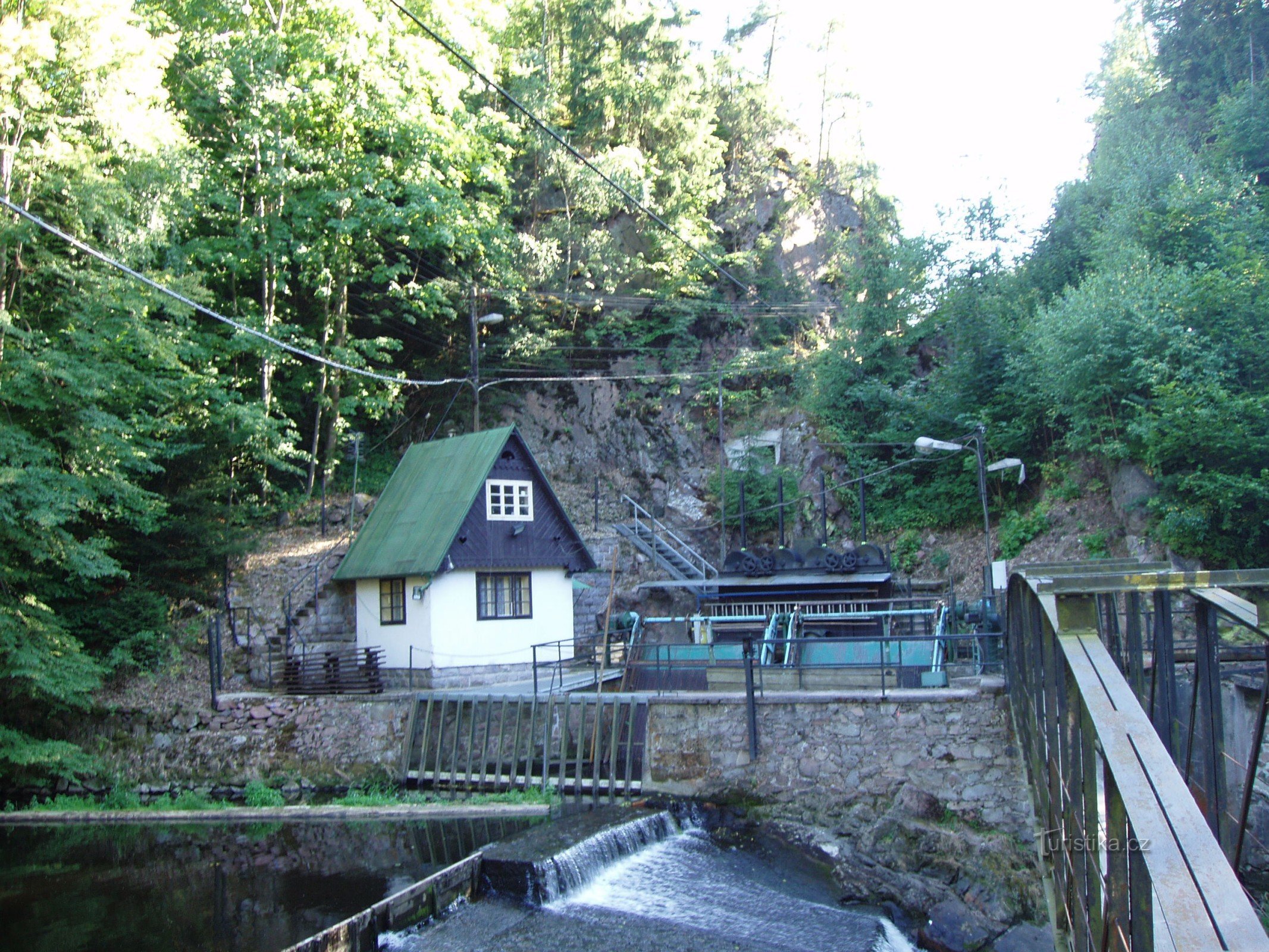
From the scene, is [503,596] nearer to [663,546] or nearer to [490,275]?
[663,546]

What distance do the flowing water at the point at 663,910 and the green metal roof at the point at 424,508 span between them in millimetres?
9360

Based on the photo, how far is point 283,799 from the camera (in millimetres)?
17156

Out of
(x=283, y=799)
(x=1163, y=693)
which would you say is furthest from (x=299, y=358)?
(x=1163, y=693)

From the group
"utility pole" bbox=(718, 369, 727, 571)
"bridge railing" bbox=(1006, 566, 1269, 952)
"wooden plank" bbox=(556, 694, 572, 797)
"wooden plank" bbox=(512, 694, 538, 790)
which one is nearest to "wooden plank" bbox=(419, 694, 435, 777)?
"wooden plank" bbox=(512, 694, 538, 790)

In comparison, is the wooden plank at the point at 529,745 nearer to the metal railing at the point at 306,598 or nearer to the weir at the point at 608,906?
the weir at the point at 608,906

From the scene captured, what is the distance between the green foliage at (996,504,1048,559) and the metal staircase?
321 inches

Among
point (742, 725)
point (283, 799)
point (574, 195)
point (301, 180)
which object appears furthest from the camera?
point (574, 195)

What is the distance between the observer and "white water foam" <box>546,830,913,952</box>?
10578 millimetres

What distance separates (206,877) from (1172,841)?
1399 cm

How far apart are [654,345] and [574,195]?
21.1 ft

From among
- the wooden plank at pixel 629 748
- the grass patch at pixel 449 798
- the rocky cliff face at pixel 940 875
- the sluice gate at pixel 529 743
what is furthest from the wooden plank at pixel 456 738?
the rocky cliff face at pixel 940 875

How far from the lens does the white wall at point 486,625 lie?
20875mm

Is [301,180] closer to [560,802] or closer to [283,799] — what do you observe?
[283,799]

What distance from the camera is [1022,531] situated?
2595 cm
